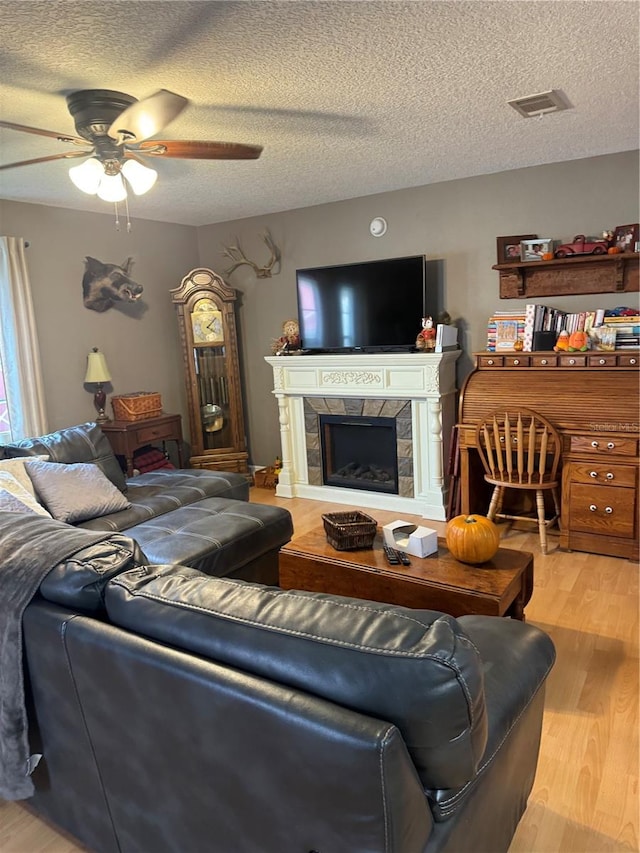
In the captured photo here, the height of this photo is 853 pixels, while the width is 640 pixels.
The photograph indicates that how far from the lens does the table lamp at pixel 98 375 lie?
4.44 metres

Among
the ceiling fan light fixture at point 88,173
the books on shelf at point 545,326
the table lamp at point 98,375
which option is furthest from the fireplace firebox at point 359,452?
the ceiling fan light fixture at point 88,173

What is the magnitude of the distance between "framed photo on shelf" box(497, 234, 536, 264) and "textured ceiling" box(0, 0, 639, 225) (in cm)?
51

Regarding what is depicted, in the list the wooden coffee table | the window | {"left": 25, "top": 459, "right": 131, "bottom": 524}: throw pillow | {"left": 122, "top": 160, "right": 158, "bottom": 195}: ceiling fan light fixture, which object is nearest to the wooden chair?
the wooden coffee table

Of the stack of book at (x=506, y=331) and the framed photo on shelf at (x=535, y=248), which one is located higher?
the framed photo on shelf at (x=535, y=248)

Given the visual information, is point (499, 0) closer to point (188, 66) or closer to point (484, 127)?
point (188, 66)

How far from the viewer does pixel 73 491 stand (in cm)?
300

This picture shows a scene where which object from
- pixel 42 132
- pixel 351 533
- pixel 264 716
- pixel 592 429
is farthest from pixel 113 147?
pixel 592 429

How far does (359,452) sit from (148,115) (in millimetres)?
3101

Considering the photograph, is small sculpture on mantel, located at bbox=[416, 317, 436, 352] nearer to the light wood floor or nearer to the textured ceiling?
the textured ceiling

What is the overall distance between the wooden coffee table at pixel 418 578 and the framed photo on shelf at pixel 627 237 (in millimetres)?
2239

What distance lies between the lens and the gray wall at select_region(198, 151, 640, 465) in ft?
12.1

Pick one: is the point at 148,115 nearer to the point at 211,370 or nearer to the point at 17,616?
the point at 17,616

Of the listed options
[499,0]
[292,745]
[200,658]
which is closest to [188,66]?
[499,0]

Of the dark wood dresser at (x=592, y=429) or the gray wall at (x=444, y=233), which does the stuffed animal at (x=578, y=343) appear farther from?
the gray wall at (x=444, y=233)
